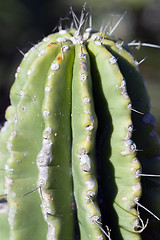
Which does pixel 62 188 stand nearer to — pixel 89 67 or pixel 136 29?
pixel 89 67

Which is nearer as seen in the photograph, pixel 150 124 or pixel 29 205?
pixel 29 205

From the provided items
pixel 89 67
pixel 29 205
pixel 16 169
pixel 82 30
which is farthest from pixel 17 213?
pixel 82 30

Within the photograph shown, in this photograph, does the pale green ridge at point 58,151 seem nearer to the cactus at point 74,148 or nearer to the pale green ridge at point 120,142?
the cactus at point 74,148

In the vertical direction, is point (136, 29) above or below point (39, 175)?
above

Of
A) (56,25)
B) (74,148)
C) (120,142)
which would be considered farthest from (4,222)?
(56,25)

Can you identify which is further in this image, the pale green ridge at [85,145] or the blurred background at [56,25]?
the blurred background at [56,25]

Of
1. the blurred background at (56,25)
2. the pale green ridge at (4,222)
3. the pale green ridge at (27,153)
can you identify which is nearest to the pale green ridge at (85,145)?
the pale green ridge at (27,153)

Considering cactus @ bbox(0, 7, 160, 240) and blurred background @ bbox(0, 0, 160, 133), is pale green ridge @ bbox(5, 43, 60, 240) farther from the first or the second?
blurred background @ bbox(0, 0, 160, 133)

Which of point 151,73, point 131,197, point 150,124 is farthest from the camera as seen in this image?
point 151,73

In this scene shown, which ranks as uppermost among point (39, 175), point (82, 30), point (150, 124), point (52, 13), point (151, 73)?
point (52, 13)
